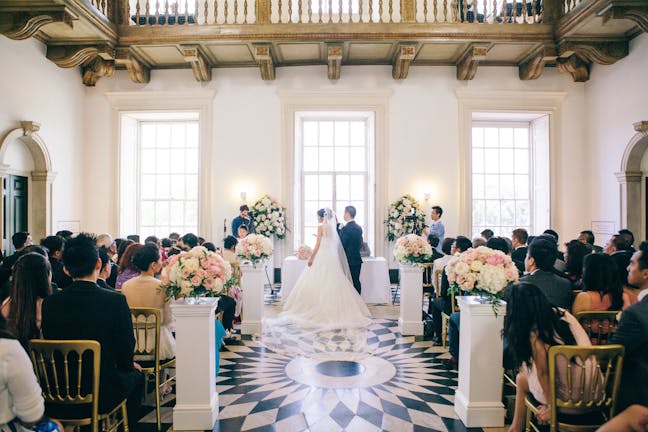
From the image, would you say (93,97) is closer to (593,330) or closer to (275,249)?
(275,249)

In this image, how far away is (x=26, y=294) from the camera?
267cm

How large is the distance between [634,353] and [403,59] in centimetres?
783

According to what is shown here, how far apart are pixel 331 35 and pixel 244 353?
586 cm

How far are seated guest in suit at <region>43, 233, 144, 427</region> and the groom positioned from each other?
5.05 metres

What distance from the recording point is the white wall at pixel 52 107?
7.65 meters

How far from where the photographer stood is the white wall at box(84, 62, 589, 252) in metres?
9.97

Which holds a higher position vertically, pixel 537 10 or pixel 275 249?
pixel 537 10

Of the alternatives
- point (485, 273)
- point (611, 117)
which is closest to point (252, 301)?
point (485, 273)

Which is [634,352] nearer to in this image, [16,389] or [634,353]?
[634,353]

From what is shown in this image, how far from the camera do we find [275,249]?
33.0ft

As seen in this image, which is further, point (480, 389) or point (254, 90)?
point (254, 90)

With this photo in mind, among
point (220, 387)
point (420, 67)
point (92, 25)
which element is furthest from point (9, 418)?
point (420, 67)

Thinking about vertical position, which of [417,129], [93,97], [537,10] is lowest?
[417,129]

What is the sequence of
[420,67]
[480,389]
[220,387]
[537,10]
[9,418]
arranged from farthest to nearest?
[420,67], [537,10], [220,387], [480,389], [9,418]
